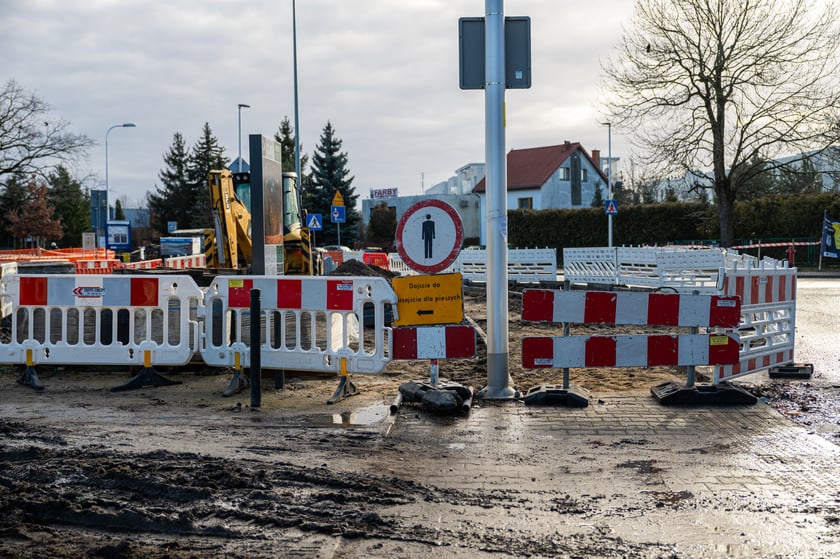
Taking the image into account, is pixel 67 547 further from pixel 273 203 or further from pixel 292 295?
pixel 273 203

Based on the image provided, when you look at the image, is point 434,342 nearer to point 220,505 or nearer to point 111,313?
point 220,505

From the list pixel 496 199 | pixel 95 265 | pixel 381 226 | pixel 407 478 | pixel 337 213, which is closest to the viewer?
pixel 407 478

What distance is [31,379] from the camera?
9.97 metres

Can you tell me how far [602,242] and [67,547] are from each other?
48.2 metres

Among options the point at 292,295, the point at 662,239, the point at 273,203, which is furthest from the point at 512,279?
the point at 292,295

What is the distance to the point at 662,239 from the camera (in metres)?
47.3

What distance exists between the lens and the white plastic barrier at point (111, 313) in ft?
32.6

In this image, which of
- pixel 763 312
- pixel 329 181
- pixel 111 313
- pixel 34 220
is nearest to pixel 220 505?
pixel 111 313

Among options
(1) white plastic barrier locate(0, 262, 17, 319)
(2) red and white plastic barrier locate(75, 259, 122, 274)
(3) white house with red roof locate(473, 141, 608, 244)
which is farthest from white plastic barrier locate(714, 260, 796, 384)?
(3) white house with red roof locate(473, 141, 608, 244)

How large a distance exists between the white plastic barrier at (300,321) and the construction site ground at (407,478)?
465 mm

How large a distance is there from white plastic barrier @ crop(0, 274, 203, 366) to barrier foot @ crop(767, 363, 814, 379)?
7.15 metres

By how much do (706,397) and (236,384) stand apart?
5127mm

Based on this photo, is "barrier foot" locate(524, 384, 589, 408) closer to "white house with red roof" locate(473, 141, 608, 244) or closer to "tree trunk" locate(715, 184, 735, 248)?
"tree trunk" locate(715, 184, 735, 248)

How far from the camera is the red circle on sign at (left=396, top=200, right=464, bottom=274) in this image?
8.57 metres
